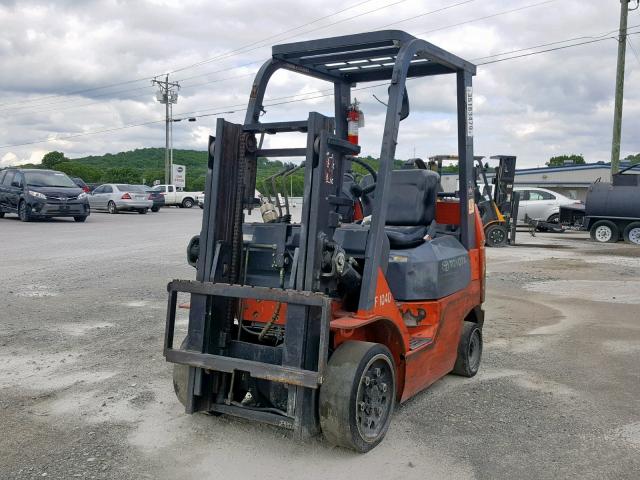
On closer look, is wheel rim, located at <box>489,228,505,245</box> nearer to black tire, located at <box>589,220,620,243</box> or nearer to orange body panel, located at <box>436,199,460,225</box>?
black tire, located at <box>589,220,620,243</box>

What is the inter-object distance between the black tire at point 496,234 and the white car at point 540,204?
6.74 metres

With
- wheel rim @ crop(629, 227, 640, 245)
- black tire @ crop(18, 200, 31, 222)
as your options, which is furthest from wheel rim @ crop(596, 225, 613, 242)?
black tire @ crop(18, 200, 31, 222)

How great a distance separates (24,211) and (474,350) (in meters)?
20.4

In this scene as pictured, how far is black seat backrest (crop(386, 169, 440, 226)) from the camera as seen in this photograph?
18.1 feet

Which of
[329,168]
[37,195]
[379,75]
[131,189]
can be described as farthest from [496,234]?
[131,189]

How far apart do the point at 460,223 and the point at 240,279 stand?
2.39 meters

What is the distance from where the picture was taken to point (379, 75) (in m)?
6.02

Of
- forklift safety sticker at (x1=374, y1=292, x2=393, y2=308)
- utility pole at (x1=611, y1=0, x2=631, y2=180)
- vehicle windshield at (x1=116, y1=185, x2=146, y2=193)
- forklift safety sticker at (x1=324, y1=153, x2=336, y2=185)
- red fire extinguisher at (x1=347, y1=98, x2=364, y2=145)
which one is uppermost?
utility pole at (x1=611, y1=0, x2=631, y2=180)

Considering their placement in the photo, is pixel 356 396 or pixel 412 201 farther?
pixel 412 201

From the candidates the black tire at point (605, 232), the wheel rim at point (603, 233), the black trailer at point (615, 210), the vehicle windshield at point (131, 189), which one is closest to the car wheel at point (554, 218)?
the black trailer at point (615, 210)

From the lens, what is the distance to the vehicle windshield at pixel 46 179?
22844mm

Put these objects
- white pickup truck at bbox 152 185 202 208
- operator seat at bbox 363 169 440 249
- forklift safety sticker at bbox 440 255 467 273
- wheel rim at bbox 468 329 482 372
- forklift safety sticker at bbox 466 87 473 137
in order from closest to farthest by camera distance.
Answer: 1. forklift safety sticker at bbox 440 255 467 273
2. operator seat at bbox 363 169 440 249
3. forklift safety sticker at bbox 466 87 473 137
4. wheel rim at bbox 468 329 482 372
5. white pickup truck at bbox 152 185 202 208

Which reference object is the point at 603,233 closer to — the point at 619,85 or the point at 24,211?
the point at 619,85

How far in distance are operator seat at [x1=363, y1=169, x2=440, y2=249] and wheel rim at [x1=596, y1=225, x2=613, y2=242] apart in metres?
17.7
